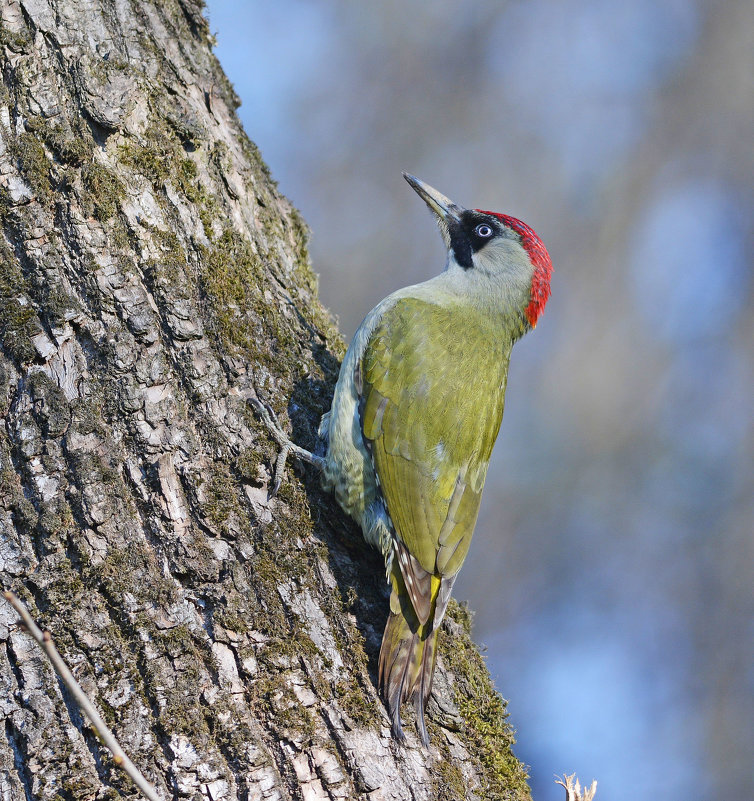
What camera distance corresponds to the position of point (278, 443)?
2.69 m

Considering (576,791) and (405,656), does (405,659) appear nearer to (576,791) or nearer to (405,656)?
(405,656)

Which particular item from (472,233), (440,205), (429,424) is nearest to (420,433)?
(429,424)

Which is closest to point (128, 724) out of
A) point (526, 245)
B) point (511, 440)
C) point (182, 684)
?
point (182, 684)

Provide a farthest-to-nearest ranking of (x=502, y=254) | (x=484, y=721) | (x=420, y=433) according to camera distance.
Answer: (x=502, y=254), (x=420, y=433), (x=484, y=721)

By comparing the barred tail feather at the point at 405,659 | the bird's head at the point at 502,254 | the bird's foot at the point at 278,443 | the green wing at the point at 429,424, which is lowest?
the barred tail feather at the point at 405,659

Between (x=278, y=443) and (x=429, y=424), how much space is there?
2.56 feet

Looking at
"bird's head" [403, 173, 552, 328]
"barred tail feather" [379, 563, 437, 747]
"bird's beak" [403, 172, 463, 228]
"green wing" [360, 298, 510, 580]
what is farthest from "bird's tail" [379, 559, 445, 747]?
"bird's beak" [403, 172, 463, 228]

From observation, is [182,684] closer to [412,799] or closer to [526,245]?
[412,799]

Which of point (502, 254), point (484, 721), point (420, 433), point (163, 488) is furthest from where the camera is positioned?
point (502, 254)

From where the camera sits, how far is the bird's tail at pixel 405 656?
236 cm

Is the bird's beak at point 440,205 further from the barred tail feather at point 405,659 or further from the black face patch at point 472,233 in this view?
the barred tail feather at point 405,659

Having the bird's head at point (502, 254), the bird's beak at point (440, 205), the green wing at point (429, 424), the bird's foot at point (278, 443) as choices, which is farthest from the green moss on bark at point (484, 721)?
the bird's beak at point (440, 205)

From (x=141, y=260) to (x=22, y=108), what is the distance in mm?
652

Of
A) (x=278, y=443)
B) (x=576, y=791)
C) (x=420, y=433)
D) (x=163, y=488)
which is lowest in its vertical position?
(x=576, y=791)
